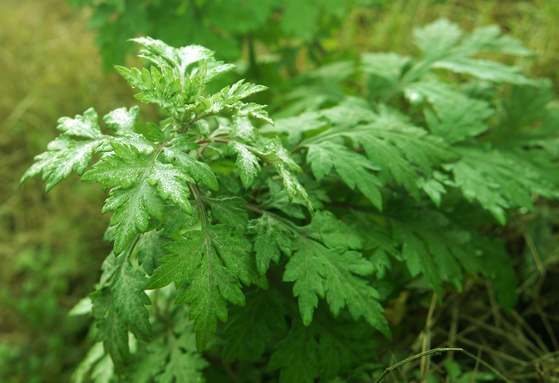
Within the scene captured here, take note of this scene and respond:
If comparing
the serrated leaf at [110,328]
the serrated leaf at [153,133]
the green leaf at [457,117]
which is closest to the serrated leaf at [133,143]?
the serrated leaf at [153,133]

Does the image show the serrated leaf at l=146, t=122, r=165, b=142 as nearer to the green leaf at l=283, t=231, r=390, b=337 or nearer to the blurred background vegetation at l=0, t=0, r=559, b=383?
the green leaf at l=283, t=231, r=390, b=337

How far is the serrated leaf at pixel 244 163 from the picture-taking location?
988mm

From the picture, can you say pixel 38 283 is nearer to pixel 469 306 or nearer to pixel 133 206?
pixel 133 206

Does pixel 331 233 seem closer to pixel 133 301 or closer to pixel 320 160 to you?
pixel 320 160

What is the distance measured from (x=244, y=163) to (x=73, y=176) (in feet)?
9.59

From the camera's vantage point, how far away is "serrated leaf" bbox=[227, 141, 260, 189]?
988 millimetres

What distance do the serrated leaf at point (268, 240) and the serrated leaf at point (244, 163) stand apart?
161 millimetres

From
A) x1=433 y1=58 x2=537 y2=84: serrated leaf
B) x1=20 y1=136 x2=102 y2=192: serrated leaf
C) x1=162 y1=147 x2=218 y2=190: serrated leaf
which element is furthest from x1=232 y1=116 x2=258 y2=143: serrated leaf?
x1=433 y1=58 x2=537 y2=84: serrated leaf

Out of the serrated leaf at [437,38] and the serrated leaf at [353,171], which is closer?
the serrated leaf at [353,171]

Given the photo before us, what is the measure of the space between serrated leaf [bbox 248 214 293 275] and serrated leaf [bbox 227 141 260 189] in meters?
0.16

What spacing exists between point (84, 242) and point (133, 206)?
8.51 feet

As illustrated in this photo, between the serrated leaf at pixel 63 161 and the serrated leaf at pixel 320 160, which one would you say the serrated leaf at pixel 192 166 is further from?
the serrated leaf at pixel 320 160

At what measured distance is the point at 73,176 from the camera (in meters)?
3.36

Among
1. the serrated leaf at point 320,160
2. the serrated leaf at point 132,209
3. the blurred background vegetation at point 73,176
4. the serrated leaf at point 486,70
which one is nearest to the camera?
the serrated leaf at point 132,209
